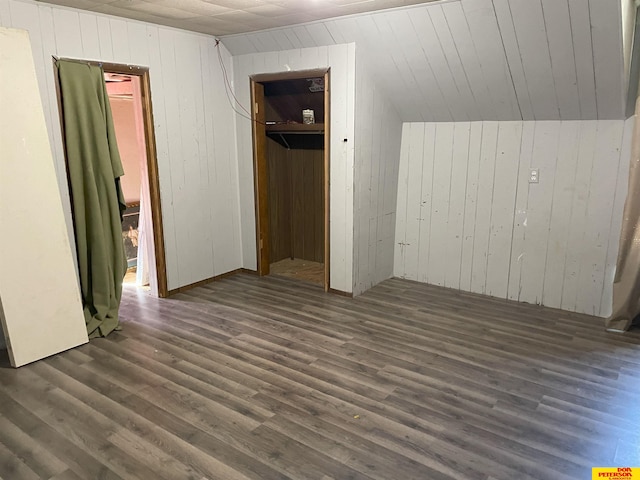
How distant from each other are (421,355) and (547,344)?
0.94 metres

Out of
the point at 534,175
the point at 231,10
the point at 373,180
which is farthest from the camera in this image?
the point at 373,180

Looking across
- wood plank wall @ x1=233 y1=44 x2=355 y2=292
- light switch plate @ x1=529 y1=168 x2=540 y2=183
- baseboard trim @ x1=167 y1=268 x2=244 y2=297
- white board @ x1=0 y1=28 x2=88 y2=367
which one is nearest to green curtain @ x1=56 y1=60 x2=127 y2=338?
white board @ x1=0 y1=28 x2=88 y2=367

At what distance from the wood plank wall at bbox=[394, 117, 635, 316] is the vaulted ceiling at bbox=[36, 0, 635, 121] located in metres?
0.21

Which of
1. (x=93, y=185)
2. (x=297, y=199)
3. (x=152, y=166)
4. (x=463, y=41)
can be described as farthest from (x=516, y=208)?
(x=93, y=185)

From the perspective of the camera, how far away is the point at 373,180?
14.4ft

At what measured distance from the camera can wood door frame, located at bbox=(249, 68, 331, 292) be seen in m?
4.26

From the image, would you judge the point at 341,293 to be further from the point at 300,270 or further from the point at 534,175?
the point at 534,175

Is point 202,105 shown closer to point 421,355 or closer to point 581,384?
point 421,355

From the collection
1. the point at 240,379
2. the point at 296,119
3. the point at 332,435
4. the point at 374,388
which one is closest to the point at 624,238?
the point at 374,388

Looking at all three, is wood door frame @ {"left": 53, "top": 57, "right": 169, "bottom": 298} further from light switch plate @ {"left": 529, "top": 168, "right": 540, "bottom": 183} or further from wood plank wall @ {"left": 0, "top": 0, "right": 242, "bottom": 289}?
light switch plate @ {"left": 529, "top": 168, "right": 540, "bottom": 183}

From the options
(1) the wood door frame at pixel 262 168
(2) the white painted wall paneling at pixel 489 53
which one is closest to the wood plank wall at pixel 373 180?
(2) the white painted wall paneling at pixel 489 53

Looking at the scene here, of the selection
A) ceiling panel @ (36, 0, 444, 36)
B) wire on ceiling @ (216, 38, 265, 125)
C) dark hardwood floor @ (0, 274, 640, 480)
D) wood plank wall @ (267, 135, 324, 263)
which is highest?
ceiling panel @ (36, 0, 444, 36)

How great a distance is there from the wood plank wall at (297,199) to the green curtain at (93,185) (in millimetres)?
1881

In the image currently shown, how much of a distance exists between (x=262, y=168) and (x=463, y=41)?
2.26 meters
